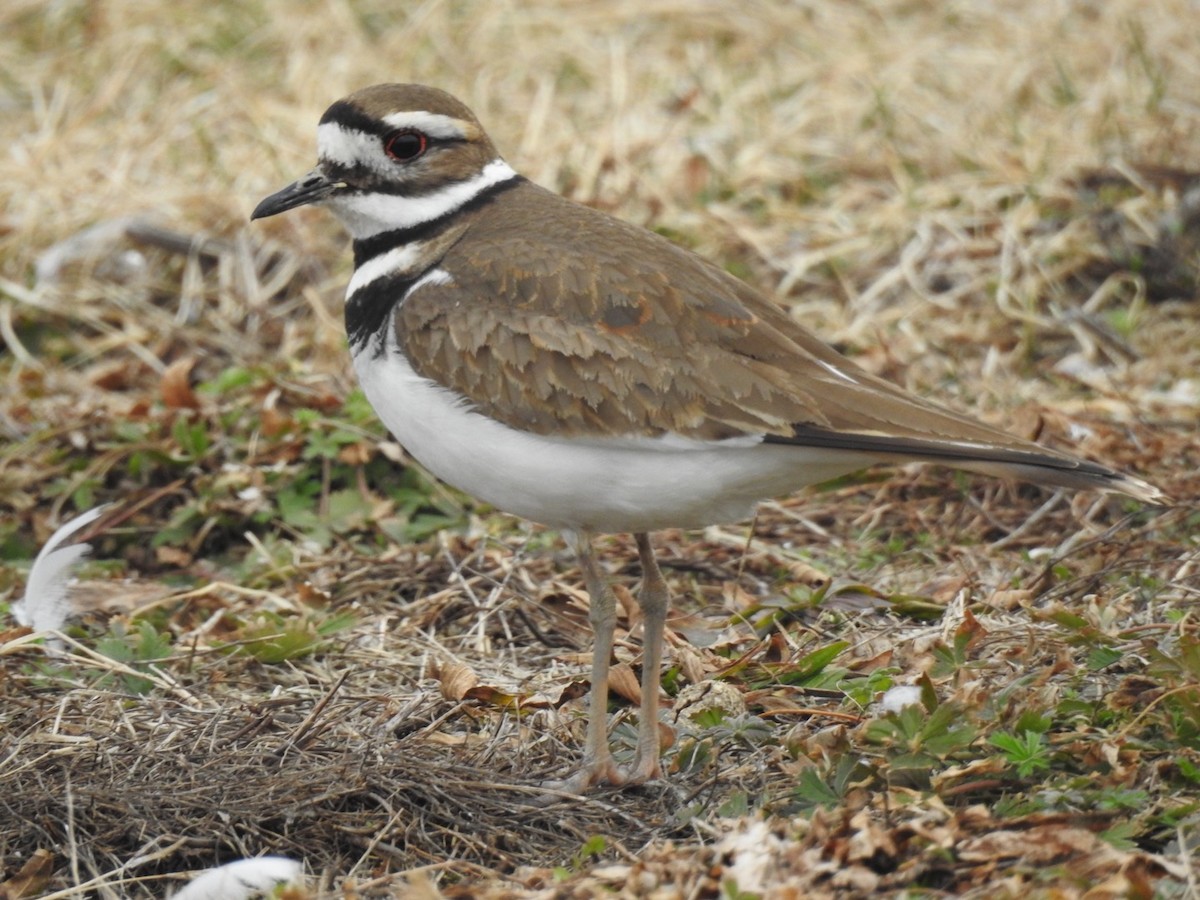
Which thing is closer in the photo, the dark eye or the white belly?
the white belly

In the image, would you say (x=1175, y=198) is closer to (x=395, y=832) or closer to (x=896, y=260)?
(x=896, y=260)

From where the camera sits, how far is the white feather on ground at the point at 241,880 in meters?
3.48

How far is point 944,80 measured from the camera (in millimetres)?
8969

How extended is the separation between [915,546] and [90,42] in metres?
6.82

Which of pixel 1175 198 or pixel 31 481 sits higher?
pixel 1175 198

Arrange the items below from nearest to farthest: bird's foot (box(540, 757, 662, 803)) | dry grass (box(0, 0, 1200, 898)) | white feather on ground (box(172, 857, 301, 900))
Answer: white feather on ground (box(172, 857, 301, 900)) → dry grass (box(0, 0, 1200, 898)) → bird's foot (box(540, 757, 662, 803))

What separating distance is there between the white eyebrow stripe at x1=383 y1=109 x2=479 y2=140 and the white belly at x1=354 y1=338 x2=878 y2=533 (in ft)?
2.56

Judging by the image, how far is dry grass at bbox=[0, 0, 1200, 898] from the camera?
12.0ft

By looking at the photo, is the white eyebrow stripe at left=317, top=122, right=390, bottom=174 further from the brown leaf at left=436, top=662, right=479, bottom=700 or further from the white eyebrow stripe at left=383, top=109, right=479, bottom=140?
the brown leaf at left=436, top=662, right=479, bottom=700

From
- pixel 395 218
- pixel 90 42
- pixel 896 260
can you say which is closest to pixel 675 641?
pixel 395 218

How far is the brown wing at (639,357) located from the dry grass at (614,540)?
2.18 ft

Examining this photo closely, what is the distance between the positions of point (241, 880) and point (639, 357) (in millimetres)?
1527

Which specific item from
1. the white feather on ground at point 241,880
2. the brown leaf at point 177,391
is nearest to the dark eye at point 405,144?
the white feather on ground at point 241,880

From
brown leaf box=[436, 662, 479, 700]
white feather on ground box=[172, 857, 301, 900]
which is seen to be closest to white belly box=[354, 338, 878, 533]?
brown leaf box=[436, 662, 479, 700]
